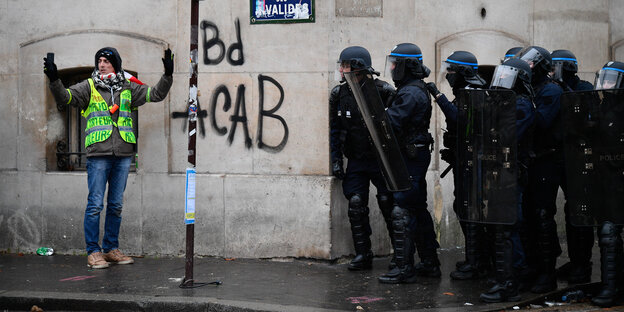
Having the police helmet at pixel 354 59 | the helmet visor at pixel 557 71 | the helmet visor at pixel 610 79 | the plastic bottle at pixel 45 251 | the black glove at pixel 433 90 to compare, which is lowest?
the plastic bottle at pixel 45 251

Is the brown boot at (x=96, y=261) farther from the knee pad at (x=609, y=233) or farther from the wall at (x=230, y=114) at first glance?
the knee pad at (x=609, y=233)

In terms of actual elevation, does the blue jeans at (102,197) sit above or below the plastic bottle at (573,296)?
above

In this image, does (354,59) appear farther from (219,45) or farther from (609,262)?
(609,262)

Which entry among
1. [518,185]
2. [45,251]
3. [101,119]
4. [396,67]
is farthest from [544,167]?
[45,251]

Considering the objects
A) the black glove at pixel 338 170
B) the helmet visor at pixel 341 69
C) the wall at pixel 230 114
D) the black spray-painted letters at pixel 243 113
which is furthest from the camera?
the black spray-painted letters at pixel 243 113

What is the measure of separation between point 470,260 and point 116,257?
133 inches

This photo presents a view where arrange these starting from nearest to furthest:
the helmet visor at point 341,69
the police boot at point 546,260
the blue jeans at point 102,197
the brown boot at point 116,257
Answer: the police boot at point 546,260 → the helmet visor at point 341,69 → the blue jeans at point 102,197 → the brown boot at point 116,257

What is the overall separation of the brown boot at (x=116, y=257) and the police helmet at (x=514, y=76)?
392 cm

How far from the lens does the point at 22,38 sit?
8.72 metres

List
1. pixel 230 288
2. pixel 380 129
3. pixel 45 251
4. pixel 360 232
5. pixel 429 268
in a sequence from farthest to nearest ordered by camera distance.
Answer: pixel 45 251 < pixel 360 232 < pixel 429 268 < pixel 380 129 < pixel 230 288

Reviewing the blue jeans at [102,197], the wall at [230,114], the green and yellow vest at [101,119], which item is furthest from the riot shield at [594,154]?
the blue jeans at [102,197]

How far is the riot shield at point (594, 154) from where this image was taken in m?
6.00

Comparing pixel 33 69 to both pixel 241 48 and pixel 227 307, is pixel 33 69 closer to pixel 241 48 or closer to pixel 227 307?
pixel 241 48

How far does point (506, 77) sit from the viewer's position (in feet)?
20.2
